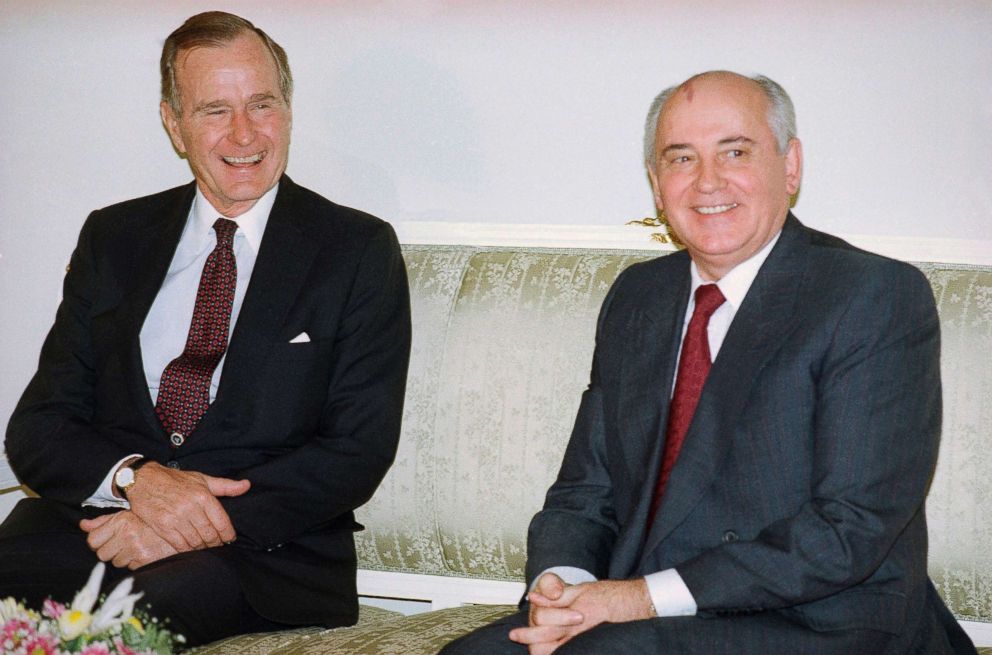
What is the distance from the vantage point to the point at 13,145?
359 cm

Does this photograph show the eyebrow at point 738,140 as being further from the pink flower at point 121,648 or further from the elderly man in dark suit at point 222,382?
the pink flower at point 121,648

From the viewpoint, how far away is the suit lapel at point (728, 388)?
194 cm

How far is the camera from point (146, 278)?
8.71 ft

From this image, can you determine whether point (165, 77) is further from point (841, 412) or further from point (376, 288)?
point (841, 412)

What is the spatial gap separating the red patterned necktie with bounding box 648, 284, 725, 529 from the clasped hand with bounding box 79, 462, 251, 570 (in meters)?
0.92

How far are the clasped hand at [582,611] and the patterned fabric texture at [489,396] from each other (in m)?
0.56

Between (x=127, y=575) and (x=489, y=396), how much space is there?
90cm

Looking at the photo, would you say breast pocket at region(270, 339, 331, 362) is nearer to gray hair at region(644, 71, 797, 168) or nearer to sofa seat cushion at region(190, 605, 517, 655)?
sofa seat cushion at region(190, 605, 517, 655)

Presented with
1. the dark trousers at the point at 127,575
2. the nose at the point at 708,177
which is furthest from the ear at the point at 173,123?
the nose at the point at 708,177

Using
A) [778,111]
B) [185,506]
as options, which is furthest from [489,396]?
[778,111]

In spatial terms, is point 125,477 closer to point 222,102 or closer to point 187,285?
point 187,285

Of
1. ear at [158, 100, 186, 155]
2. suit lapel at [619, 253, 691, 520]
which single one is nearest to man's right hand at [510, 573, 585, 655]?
suit lapel at [619, 253, 691, 520]

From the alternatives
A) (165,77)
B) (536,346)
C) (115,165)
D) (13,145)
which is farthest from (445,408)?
(13,145)

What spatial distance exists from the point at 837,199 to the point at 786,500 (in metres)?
1.25
